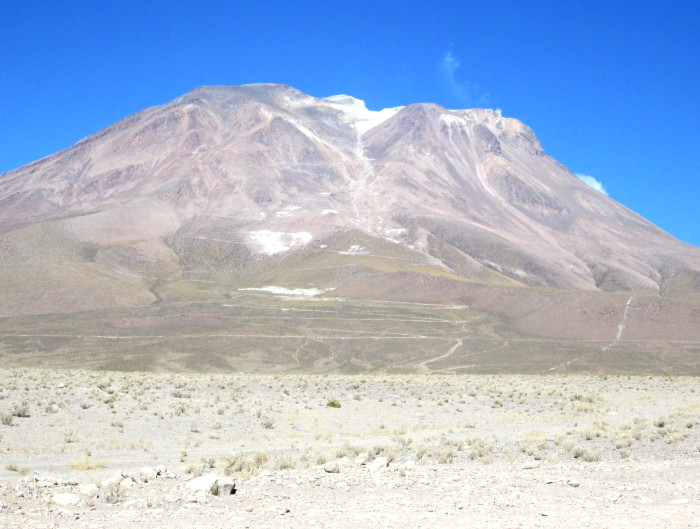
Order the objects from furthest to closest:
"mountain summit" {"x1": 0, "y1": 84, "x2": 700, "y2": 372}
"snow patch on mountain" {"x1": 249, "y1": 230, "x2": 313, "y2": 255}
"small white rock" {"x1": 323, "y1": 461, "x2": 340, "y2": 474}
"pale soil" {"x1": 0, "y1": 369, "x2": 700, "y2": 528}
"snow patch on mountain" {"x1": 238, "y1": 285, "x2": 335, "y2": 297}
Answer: "snow patch on mountain" {"x1": 249, "y1": 230, "x2": 313, "y2": 255} → "snow patch on mountain" {"x1": 238, "y1": 285, "x2": 335, "y2": 297} → "mountain summit" {"x1": 0, "y1": 84, "x2": 700, "y2": 372} → "small white rock" {"x1": 323, "y1": 461, "x2": 340, "y2": 474} → "pale soil" {"x1": 0, "y1": 369, "x2": 700, "y2": 528}

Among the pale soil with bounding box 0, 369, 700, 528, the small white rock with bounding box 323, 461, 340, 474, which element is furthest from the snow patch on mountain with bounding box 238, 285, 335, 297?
the small white rock with bounding box 323, 461, 340, 474

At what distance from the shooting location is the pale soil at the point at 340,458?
9281mm

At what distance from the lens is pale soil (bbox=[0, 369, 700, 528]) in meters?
9.28

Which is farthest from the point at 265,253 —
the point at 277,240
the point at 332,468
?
the point at 332,468

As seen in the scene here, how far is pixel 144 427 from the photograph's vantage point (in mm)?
17469

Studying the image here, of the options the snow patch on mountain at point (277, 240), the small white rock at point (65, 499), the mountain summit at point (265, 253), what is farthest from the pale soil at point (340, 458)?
the snow patch on mountain at point (277, 240)

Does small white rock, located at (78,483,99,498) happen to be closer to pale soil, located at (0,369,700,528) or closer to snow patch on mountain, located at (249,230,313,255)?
pale soil, located at (0,369,700,528)

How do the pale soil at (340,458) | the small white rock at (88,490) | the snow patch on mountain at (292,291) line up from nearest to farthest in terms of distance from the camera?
the pale soil at (340,458)
the small white rock at (88,490)
the snow patch on mountain at (292,291)

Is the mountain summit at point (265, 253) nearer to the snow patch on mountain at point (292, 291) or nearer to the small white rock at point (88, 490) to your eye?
the snow patch on mountain at point (292, 291)

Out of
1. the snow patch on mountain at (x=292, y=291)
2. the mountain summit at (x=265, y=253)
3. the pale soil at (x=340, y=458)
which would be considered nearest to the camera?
the pale soil at (x=340, y=458)

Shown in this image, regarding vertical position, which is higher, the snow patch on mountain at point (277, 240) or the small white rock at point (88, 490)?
the snow patch on mountain at point (277, 240)

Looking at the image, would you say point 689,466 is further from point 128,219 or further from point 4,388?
point 128,219

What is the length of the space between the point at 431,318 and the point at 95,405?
75.5 meters

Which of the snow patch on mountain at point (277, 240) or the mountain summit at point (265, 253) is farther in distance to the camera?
the snow patch on mountain at point (277, 240)
